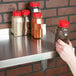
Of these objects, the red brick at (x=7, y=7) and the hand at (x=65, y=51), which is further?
the red brick at (x=7, y=7)

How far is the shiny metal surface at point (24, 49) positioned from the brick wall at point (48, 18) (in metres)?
0.23

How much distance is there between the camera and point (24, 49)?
1.22 meters

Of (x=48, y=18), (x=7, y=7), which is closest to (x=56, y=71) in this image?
(x=48, y=18)

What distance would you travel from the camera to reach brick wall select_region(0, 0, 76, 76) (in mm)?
1562

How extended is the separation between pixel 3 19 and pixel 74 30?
72cm

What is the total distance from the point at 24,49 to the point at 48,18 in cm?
61

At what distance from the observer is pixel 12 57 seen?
3.60 feet

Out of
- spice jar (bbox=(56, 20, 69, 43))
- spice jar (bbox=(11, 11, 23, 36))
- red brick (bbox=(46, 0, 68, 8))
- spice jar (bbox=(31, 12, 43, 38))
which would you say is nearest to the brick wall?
red brick (bbox=(46, 0, 68, 8))

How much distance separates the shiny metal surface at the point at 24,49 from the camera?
1.10 m

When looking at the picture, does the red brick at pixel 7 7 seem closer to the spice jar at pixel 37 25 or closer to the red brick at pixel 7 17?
the red brick at pixel 7 17

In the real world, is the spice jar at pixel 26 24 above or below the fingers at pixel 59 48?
above

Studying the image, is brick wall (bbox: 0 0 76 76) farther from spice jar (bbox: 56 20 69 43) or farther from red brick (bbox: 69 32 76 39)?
spice jar (bbox: 56 20 69 43)

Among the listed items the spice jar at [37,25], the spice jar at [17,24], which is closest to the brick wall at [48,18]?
the spice jar at [17,24]

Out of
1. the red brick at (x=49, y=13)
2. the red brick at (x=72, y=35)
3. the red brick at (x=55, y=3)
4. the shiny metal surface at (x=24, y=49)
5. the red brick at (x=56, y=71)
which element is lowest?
the red brick at (x=56, y=71)
